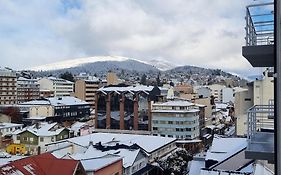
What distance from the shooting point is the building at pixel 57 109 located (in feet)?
121

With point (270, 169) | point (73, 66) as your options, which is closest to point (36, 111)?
point (270, 169)

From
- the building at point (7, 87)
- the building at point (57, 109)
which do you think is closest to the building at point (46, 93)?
the building at point (7, 87)

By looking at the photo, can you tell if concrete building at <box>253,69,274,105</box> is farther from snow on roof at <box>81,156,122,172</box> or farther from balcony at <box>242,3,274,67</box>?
balcony at <box>242,3,274,67</box>

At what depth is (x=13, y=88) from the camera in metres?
47.2

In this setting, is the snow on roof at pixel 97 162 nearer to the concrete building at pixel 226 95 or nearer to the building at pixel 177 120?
→ the building at pixel 177 120

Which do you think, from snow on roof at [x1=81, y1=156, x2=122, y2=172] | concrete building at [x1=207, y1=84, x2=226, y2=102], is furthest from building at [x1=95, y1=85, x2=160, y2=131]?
concrete building at [x1=207, y1=84, x2=226, y2=102]

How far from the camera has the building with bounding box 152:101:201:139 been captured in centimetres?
2833

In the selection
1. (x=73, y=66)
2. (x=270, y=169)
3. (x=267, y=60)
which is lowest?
(x=270, y=169)

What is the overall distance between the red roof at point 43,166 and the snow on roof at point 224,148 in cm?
402

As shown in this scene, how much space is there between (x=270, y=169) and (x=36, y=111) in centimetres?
3385

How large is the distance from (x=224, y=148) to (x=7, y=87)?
3986 cm

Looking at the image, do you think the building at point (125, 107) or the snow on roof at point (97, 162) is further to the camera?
the building at point (125, 107)

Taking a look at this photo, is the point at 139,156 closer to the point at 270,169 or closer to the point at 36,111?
the point at 270,169

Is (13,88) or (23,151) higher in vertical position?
(13,88)
